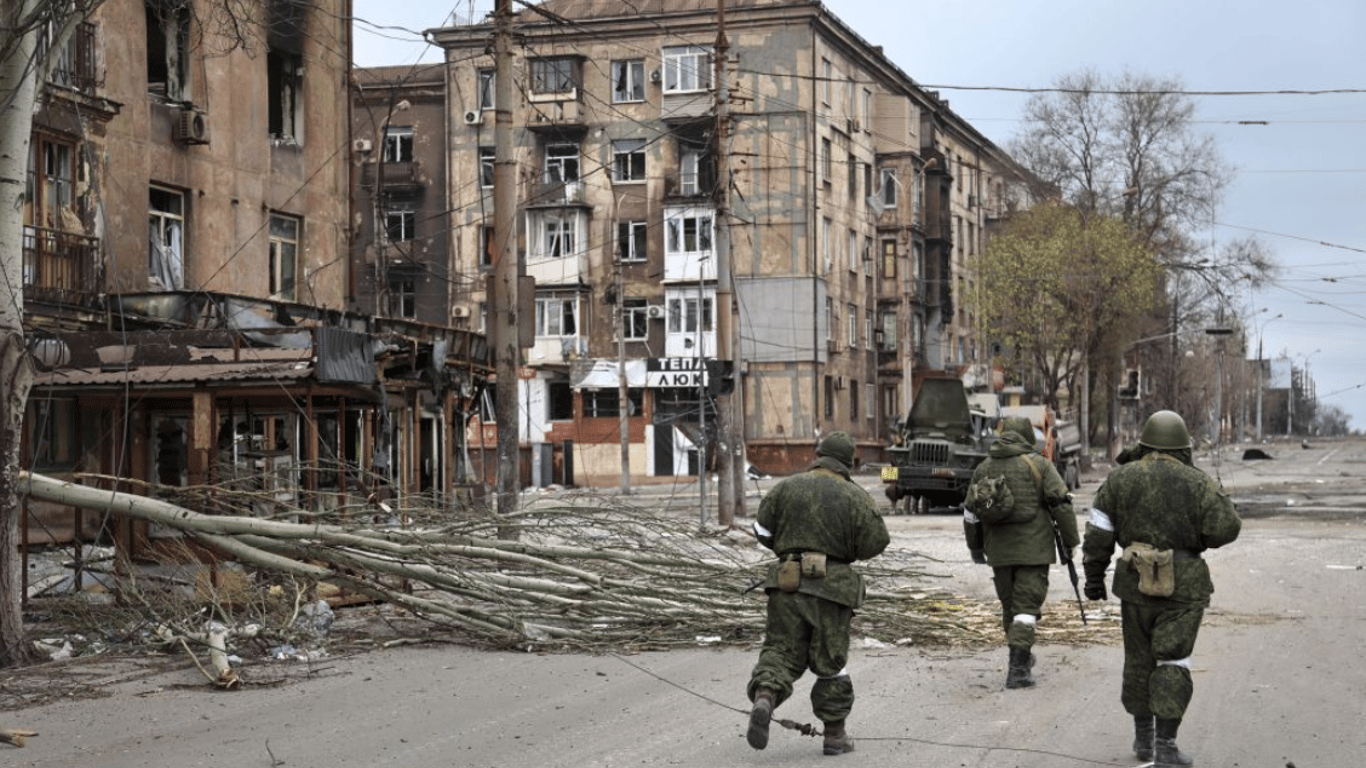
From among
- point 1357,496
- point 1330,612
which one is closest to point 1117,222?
point 1357,496

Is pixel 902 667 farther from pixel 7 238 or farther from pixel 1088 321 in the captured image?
pixel 1088 321

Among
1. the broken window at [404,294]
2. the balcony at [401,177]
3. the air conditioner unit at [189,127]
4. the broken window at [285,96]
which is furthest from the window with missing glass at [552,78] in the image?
the air conditioner unit at [189,127]

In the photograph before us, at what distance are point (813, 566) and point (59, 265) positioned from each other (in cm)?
1462

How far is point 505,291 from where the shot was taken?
65.1 ft

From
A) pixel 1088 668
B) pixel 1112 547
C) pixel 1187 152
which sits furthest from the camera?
pixel 1187 152

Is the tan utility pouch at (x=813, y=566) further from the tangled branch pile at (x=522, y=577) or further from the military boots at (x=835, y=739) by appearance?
the tangled branch pile at (x=522, y=577)

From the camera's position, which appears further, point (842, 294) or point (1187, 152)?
point (1187, 152)

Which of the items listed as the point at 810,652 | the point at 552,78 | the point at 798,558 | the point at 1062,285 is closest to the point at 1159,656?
the point at 810,652

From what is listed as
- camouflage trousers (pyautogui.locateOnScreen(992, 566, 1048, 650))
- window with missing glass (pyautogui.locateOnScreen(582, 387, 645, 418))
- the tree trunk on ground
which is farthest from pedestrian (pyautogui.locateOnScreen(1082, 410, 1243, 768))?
window with missing glass (pyautogui.locateOnScreen(582, 387, 645, 418))

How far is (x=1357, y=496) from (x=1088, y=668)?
32.0 meters

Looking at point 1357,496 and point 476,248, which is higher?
point 476,248

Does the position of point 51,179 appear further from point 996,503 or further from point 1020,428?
point 996,503

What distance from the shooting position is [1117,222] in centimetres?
5772

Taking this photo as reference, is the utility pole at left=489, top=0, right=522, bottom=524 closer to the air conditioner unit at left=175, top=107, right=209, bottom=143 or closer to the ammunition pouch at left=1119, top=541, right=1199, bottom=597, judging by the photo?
the air conditioner unit at left=175, top=107, right=209, bottom=143
